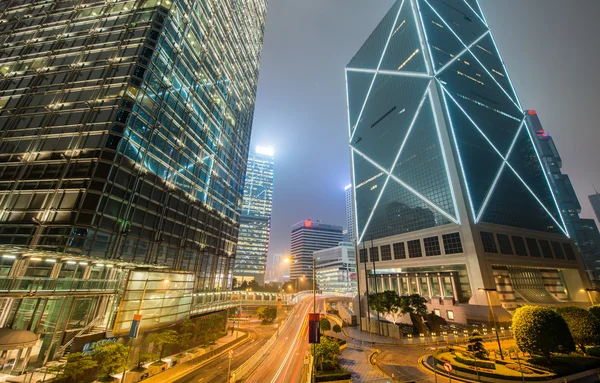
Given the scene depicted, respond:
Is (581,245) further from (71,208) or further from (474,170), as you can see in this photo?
(71,208)

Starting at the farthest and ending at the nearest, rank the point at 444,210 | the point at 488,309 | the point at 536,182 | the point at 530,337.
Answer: the point at 536,182 < the point at 444,210 < the point at 488,309 < the point at 530,337

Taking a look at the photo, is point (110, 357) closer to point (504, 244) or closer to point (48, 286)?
point (48, 286)

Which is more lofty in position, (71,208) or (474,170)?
(474,170)

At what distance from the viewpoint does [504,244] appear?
190 feet

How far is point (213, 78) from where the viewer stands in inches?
1900

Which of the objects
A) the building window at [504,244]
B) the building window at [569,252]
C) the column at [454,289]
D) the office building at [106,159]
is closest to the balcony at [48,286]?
the office building at [106,159]

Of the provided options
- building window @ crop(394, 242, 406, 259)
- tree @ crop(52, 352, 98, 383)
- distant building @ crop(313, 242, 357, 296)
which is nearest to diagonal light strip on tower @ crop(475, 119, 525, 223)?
building window @ crop(394, 242, 406, 259)

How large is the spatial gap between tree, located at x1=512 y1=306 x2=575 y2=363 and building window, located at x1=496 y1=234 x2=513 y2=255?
132 ft

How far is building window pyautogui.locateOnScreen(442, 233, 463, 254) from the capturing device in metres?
56.0

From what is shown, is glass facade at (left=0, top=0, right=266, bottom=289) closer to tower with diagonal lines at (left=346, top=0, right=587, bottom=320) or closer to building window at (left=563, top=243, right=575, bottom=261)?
tower with diagonal lines at (left=346, top=0, right=587, bottom=320)

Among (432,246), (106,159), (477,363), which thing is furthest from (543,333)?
(106,159)

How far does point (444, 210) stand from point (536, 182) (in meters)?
40.1

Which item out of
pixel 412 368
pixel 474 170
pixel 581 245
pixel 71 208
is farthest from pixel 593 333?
pixel 581 245

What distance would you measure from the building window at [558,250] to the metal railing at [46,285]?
9805 cm
